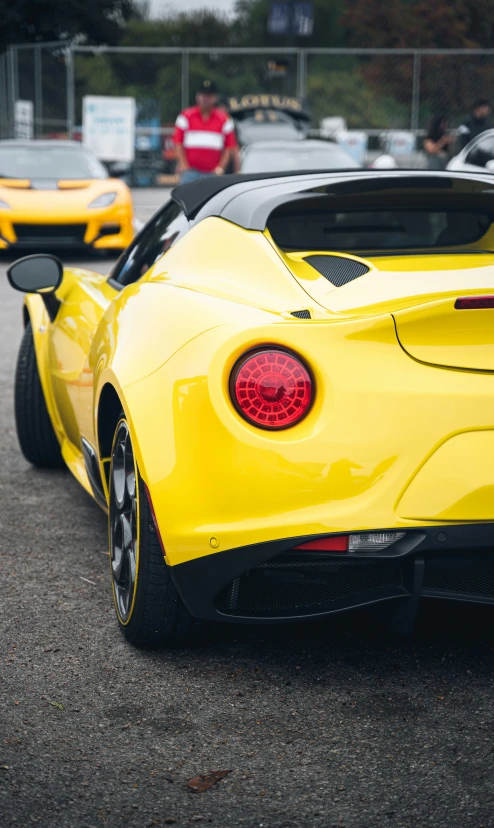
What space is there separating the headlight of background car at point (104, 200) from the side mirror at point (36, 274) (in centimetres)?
844

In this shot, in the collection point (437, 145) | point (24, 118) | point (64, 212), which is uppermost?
point (437, 145)

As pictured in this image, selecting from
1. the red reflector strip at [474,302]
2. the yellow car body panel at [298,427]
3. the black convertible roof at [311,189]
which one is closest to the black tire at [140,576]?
the yellow car body panel at [298,427]

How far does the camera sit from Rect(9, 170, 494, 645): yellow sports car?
258cm

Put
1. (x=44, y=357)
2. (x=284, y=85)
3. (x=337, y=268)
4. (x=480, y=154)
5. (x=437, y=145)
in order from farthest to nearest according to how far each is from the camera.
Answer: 1. (x=284, y=85)
2. (x=437, y=145)
3. (x=480, y=154)
4. (x=44, y=357)
5. (x=337, y=268)

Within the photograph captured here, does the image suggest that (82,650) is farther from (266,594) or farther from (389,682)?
(389,682)

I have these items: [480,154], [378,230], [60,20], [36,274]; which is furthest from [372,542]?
[60,20]

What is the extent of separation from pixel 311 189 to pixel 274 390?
1.05 meters

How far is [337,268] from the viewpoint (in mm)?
3059

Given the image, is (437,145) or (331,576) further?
(437,145)

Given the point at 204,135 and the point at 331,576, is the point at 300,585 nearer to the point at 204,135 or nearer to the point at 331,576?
the point at 331,576

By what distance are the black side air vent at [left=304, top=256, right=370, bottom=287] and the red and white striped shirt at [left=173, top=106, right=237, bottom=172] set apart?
9184 millimetres

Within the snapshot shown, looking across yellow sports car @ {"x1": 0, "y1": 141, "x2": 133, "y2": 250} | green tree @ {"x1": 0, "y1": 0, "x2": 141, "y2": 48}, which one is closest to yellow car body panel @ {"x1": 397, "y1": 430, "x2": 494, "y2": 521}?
yellow sports car @ {"x1": 0, "y1": 141, "x2": 133, "y2": 250}

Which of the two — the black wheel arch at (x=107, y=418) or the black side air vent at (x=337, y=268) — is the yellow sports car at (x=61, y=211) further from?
the black side air vent at (x=337, y=268)

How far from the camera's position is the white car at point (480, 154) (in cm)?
1279
